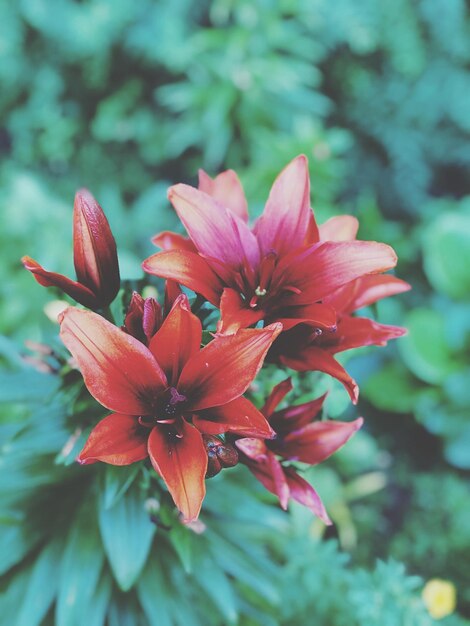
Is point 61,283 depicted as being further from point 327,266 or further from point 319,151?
point 319,151

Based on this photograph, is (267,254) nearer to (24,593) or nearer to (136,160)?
(24,593)

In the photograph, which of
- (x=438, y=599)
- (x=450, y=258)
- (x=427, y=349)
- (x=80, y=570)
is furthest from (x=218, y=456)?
(x=450, y=258)

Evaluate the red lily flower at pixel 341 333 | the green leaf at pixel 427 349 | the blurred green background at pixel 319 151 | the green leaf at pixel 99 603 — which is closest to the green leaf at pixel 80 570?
the green leaf at pixel 99 603

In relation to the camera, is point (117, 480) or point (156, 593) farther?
point (156, 593)

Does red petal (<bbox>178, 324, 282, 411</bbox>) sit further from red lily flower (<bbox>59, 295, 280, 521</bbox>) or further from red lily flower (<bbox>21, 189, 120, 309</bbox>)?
red lily flower (<bbox>21, 189, 120, 309</bbox>)

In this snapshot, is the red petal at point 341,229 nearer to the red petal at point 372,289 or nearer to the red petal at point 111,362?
the red petal at point 372,289
